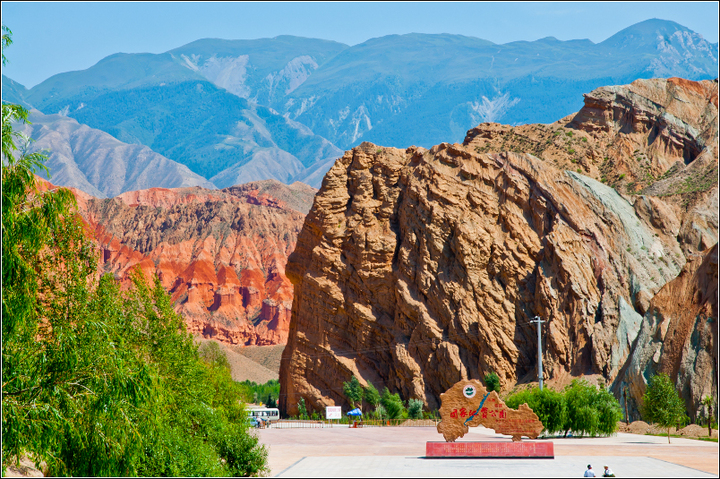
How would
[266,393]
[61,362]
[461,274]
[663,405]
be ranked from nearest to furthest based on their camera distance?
[61,362] → [663,405] → [461,274] → [266,393]

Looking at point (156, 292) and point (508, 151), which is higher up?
point (508, 151)

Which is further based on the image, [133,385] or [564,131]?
[564,131]

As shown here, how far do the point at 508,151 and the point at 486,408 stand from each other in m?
57.2

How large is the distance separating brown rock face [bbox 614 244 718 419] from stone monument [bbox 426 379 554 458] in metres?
20.5

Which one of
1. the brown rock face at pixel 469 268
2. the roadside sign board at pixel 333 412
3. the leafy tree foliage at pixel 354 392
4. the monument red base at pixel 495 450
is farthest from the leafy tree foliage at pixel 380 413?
the monument red base at pixel 495 450

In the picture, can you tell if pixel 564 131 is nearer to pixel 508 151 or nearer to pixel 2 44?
pixel 508 151

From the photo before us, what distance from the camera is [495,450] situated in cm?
3123

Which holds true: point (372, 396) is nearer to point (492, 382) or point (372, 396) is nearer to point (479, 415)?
point (492, 382)

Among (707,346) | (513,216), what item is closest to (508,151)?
(513,216)

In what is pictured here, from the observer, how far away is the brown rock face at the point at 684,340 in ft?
157

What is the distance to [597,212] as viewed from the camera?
3088 inches

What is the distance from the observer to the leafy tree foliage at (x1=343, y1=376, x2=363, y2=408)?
7688cm

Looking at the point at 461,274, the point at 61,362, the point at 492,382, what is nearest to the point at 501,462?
the point at 61,362

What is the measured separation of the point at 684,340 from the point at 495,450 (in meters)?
25.9
